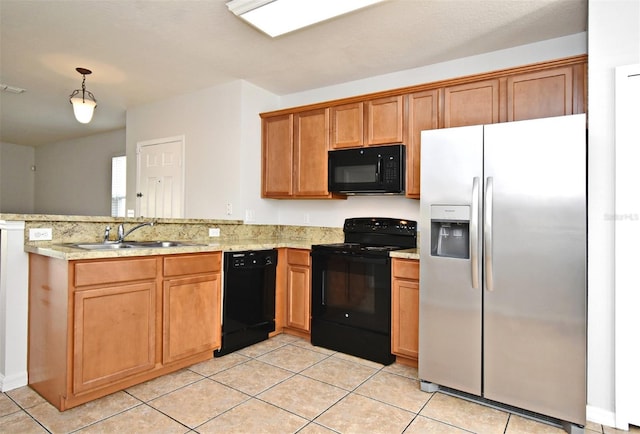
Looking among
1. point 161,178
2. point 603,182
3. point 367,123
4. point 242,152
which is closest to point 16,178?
point 161,178

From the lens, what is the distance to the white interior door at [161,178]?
179 inches

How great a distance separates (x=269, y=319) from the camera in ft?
11.6

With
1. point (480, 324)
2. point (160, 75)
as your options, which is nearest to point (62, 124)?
point (160, 75)

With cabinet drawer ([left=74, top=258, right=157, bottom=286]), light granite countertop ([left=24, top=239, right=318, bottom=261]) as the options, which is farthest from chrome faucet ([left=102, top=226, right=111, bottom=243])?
cabinet drawer ([left=74, top=258, right=157, bottom=286])

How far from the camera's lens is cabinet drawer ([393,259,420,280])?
112 inches

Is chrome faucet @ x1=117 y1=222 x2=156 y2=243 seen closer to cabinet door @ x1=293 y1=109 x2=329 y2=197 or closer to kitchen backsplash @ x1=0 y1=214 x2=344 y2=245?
kitchen backsplash @ x1=0 y1=214 x2=344 y2=245

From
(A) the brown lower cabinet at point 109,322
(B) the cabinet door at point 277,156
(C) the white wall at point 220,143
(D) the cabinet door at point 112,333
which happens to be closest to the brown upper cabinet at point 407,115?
(B) the cabinet door at point 277,156

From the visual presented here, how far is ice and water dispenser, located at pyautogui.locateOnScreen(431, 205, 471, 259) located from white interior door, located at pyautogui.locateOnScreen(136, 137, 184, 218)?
3.11m

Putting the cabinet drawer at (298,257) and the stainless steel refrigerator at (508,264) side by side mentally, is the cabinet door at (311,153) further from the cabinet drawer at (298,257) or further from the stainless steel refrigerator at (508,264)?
the stainless steel refrigerator at (508,264)

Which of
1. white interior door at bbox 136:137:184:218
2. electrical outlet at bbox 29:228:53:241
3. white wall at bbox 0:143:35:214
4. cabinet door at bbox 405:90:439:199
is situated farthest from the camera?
white wall at bbox 0:143:35:214

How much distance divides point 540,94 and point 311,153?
201 centimetres

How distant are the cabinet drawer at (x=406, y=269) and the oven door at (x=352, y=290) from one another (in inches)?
2.3

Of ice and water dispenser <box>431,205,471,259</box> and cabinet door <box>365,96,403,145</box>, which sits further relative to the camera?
cabinet door <box>365,96,403,145</box>

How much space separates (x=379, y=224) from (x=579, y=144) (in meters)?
1.86
